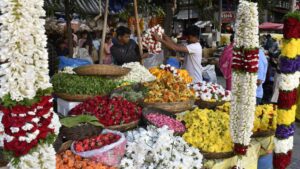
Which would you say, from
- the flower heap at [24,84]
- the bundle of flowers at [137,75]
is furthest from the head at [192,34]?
the flower heap at [24,84]

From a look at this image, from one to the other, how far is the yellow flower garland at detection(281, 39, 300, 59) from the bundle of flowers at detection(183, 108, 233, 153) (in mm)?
1191

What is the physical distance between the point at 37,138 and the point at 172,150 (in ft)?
6.16

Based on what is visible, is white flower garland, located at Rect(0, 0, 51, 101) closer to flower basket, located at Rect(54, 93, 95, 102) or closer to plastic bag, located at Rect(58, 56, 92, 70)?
flower basket, located at Rect(54, 93, 95, 102)

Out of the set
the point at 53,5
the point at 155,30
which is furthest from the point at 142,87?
the point at 53,5

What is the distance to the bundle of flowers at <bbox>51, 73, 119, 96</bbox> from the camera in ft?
18.4

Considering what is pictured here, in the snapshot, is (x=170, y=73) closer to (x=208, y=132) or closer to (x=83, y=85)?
(x=83, y=85)

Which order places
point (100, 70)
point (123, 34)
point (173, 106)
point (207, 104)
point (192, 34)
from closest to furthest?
point (173, 106) → point (100, 70) → point (207, 104) → point (192, 34) → point (123, 34)

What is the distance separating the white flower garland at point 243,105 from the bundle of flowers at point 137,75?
2.19 m

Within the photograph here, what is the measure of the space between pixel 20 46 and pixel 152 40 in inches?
177

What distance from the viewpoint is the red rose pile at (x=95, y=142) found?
3.86 meters

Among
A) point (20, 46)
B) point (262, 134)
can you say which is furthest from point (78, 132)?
point (262, 134)

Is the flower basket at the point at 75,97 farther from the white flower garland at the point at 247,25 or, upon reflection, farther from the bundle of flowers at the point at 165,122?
the white flower garland at the point at 247,25

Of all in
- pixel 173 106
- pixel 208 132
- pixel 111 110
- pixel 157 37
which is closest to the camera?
pixel 111 110

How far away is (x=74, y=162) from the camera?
3664 mm
